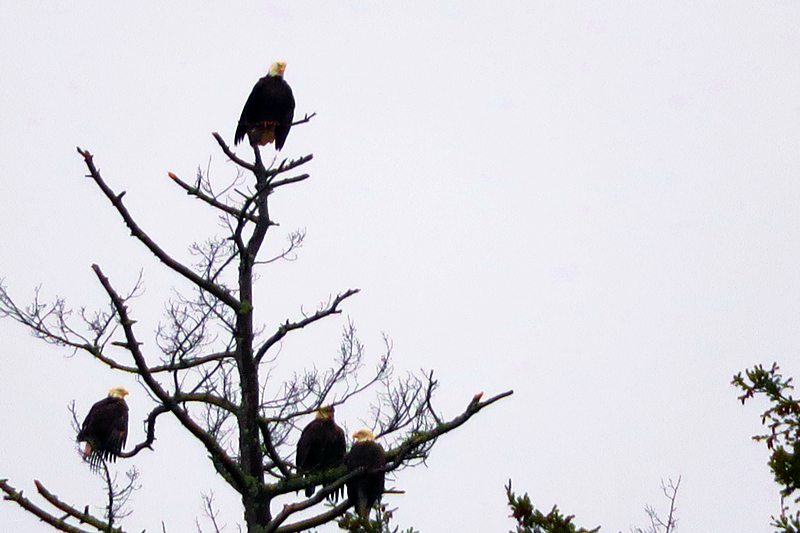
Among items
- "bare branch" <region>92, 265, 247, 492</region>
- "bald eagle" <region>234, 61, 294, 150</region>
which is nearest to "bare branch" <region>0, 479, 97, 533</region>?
"bare branch" <region>92, 265, 247, 492</region>

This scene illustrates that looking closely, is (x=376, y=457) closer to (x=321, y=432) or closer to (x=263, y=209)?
(x=321, y=432)

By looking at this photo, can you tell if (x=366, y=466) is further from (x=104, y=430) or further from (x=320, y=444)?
(x=104, y=430)

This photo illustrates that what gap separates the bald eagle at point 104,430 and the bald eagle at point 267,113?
2539 mm

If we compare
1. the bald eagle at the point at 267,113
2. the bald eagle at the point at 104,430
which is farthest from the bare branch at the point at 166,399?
the bald eagle at the point at 267,113

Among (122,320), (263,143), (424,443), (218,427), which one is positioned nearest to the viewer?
(122,320)

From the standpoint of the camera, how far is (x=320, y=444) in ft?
24.5

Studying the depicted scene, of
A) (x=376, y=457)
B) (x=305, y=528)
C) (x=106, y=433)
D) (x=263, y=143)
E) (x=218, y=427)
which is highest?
(x=263, y=143)

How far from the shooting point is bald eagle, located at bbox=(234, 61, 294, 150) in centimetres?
903

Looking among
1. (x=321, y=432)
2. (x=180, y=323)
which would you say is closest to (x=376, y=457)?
(x=321, y=432)

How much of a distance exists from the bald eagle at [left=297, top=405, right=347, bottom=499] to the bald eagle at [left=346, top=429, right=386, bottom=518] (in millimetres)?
579

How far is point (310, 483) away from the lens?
6477 mm

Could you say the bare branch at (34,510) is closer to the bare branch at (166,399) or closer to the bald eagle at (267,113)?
the bare branch at (166,399)

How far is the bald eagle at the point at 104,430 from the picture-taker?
26.0 feet

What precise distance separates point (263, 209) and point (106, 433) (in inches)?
102
